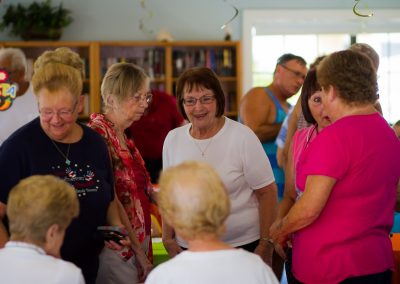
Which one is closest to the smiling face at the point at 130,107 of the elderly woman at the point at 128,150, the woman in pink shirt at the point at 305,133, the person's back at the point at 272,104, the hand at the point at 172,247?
the elderly woman at the point at 128,150

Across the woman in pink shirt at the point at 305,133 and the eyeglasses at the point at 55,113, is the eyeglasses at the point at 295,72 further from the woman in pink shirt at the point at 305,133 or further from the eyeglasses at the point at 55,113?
the eyeglasses at the point at 55,113

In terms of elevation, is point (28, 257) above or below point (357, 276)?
above

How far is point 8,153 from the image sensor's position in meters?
2.17

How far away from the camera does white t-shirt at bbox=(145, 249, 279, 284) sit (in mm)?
1691

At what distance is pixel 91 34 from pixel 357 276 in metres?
5.75

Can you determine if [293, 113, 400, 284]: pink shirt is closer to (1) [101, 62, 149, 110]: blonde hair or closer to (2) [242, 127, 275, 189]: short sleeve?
(2) [242, 127, 275, 189]: short sleeve

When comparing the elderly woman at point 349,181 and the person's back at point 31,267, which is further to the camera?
the elderly woman at point 349,181

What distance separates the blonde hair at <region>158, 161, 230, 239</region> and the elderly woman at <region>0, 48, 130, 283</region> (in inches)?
24.6

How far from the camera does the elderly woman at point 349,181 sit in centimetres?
214

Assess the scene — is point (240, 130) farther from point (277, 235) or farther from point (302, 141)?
point (277, 235)

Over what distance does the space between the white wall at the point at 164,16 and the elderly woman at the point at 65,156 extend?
518 centimetres

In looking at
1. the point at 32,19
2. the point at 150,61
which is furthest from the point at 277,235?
the point at 32,19

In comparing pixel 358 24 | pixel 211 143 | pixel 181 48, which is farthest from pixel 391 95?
pixel 211 143

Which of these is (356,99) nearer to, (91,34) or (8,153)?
(8,153)
